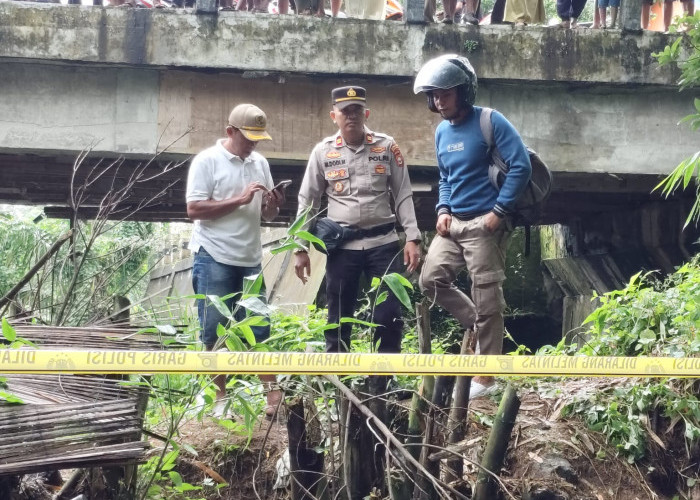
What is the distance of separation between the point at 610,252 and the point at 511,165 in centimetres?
598

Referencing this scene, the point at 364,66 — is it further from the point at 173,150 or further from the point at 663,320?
the point at 663,320

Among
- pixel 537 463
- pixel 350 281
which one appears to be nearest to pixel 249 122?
pixel 350 281

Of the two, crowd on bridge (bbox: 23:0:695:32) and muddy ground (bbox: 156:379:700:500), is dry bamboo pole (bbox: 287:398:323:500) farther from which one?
crowd on bridge (bbox: 23:0:695:32)

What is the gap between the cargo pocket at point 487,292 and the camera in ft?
18.1

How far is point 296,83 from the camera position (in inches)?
344

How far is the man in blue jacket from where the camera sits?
5.45 m

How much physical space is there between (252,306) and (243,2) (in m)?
5.22

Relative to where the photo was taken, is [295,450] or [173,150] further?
[173,150]

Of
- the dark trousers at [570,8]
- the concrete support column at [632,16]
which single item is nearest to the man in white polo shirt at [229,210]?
the dark trousers at [570,8]

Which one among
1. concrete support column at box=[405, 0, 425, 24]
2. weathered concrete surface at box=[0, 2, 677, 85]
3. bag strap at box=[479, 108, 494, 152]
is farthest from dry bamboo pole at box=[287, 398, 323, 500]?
concrete support column at box=[405, 0, 425, 24]

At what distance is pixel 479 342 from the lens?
18.1 feet

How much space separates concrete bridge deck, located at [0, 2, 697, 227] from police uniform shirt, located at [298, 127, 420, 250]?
9.57ft

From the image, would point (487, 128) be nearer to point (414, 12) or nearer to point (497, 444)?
point (497, 444)

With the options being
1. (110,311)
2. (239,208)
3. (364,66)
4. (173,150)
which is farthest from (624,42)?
(110,311)
